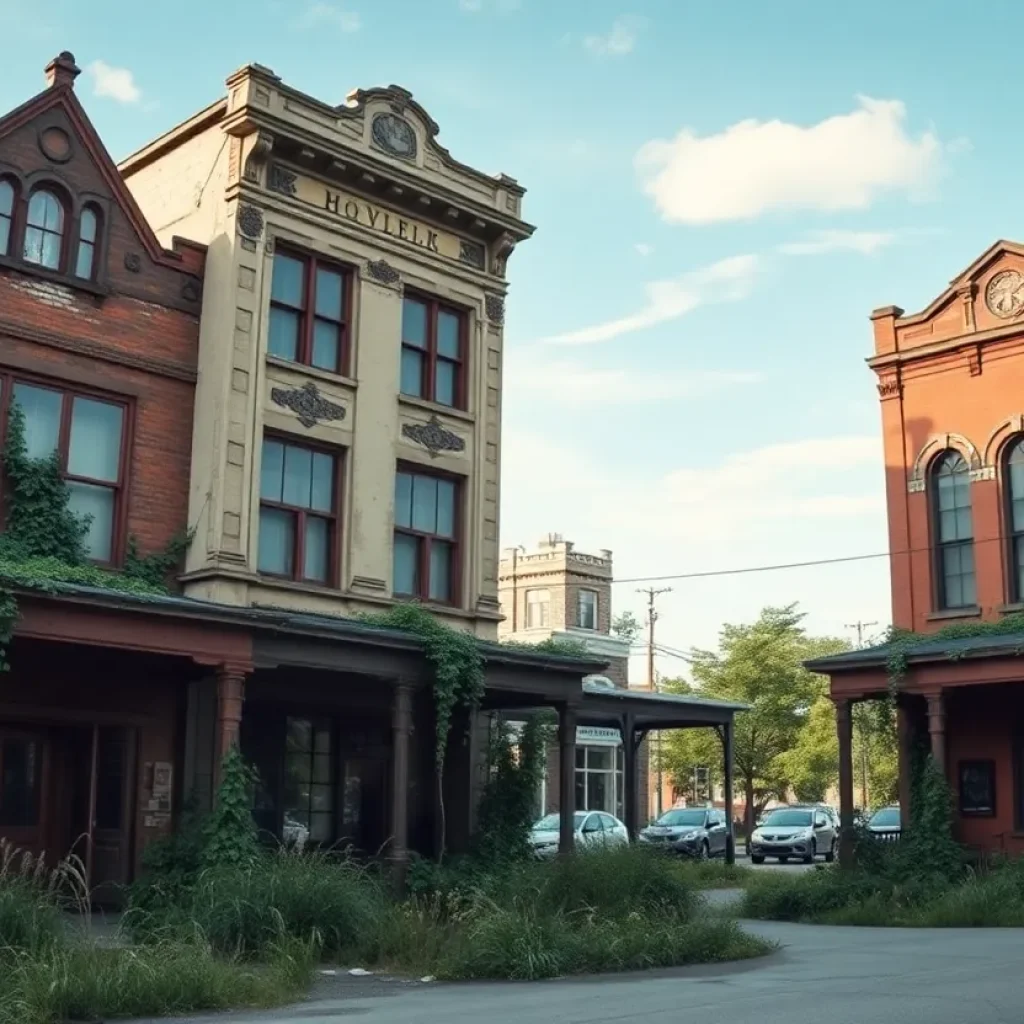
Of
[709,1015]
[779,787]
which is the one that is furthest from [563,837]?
[779,787]

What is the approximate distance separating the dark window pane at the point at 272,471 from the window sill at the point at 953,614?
38.5 ft

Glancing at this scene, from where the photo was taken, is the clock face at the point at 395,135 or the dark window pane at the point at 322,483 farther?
the clock face at the point at 395,135

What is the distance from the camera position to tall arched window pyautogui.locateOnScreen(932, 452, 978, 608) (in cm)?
2570

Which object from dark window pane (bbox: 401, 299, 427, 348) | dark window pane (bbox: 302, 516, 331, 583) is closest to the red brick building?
dark window pane (bbox: 401, 299, 427, 348)

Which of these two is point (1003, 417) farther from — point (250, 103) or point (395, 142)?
point (250, 103)

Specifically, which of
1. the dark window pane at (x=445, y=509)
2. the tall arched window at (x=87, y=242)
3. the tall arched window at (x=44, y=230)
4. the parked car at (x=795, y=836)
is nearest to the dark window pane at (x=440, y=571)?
the dark window pane at (x=445, y=509)

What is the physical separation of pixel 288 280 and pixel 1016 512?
1293 centimetres

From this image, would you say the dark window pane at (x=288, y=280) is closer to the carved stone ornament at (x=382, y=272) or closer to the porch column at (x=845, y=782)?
the carved stone ornament at (x=382, y=272)

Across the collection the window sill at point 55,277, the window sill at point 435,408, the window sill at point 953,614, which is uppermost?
the window sill at point 55,277

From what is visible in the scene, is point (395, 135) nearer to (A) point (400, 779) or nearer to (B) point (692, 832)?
(A) point (400, 779)

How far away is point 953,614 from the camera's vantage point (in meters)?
25.5

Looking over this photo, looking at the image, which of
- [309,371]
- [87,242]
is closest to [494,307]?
[309,371]

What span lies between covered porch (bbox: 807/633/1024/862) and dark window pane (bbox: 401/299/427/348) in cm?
861

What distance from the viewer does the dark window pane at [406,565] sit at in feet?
76.3
